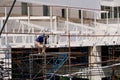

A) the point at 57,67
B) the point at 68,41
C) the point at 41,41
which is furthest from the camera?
the point at 68,41

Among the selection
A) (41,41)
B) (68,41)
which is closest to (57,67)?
(41,41)

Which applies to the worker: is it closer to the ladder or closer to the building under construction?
the ladder

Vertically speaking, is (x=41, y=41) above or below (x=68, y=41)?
Result: above

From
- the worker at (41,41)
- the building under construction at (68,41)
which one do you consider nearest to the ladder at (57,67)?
the worker at (41,41)

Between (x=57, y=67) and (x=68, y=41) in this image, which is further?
(x=68, y=41)

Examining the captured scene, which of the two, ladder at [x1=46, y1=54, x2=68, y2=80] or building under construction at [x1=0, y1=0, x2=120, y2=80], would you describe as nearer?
ladder at [x1=46, y1=54, x2=68, y2=80]

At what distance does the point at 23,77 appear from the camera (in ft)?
43.8

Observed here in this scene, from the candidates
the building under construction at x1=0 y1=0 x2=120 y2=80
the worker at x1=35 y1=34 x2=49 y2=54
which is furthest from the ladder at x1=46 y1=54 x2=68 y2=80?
the building under construction at x1=0 y1=0 x2=120 y2=80

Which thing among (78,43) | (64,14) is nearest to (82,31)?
(78,43)

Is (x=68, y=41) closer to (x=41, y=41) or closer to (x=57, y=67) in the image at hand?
(x=57, y=67)

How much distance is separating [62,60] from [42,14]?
9235 mm

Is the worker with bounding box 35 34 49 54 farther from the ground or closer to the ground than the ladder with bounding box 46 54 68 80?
farther from the ground

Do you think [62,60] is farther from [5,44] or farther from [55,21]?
[55,21]

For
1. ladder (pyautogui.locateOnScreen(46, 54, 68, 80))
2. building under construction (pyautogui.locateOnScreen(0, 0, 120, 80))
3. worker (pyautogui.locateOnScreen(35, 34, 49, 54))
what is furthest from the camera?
building under construction (pyautogui.locateOnScreen(0, 0, 120, 80))
